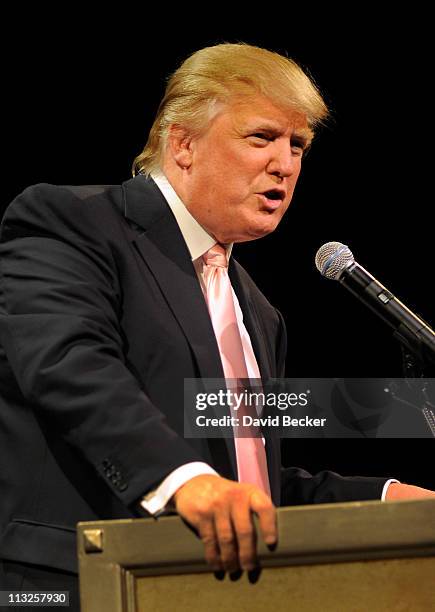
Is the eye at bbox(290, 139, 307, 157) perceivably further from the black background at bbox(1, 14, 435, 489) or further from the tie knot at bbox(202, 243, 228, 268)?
the black background at bbox(1, 14, 435, 489)

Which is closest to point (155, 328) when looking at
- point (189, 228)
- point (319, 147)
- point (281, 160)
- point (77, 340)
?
point (77, 340)

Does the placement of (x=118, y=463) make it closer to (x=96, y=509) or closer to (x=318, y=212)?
(x=96, y=509)

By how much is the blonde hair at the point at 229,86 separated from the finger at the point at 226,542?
43.2 inches

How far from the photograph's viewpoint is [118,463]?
132 centimetres

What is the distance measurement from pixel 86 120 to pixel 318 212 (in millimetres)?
775

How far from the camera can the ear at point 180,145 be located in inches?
83.2

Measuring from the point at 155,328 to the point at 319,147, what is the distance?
5.15 ft

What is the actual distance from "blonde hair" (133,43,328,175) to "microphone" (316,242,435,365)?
0.39 m

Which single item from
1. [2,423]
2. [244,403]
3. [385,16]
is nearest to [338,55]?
[385,16]

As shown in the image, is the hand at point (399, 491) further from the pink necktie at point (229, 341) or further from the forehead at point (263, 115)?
the forehead at point (263, 115)

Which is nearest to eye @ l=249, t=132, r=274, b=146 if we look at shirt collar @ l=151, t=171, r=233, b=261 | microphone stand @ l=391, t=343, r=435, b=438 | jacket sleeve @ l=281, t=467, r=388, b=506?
shirt collar @ l=151, t=171, r=233, b=261

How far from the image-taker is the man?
4.28 ft

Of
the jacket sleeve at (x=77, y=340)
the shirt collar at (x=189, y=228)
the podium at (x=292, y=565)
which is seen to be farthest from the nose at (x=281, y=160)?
the podium at (x=292, y=565)

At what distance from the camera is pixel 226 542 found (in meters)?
1.12
